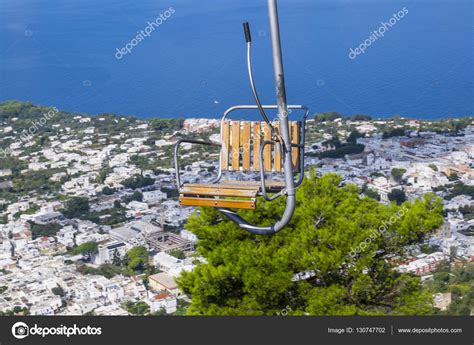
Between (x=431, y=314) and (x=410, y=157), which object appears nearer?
(x=431, y=314)

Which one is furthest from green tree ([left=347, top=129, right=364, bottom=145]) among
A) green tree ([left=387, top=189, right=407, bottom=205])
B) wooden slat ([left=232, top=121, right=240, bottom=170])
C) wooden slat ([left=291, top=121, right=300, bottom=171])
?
→ wooden slat ([left=291, top=121, right=300, bottom=171])

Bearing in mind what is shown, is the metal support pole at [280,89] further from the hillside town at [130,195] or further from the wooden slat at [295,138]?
the hillside town at [130,195]

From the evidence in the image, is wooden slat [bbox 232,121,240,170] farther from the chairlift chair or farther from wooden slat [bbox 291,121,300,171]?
wooden slat [bbox 291,121,300,171]

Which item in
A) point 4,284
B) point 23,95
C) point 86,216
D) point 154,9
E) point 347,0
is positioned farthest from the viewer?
point 347,0

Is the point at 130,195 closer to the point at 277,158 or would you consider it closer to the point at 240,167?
the point at 240,167

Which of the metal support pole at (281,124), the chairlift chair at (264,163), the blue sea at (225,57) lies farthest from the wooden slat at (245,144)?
the blue sea at (225,57)

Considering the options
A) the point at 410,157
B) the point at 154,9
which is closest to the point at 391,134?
the point at 410,157

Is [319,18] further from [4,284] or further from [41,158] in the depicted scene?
[4,284]

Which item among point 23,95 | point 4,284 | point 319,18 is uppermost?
point 319,18
